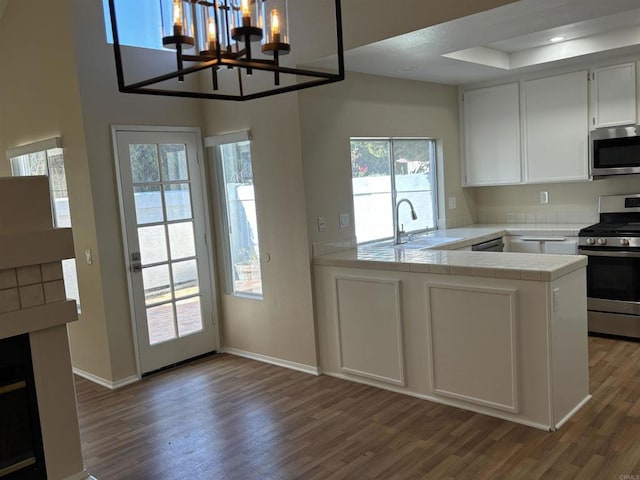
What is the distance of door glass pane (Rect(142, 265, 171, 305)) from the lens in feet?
14.7

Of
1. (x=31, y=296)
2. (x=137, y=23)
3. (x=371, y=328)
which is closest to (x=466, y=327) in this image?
(x=371, y=328)

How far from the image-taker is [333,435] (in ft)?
10.7

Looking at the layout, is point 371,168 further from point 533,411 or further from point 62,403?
point 62,403

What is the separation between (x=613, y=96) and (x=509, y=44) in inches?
40.9

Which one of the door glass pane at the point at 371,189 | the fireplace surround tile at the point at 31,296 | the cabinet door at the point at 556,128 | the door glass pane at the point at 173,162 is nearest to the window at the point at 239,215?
the door glass pane at the point at 173,162

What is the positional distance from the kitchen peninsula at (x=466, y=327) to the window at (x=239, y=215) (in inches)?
30.9

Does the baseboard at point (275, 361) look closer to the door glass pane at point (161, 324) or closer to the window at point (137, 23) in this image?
the door glass pane at point (161, 324)

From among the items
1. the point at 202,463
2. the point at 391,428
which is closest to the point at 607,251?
the point at 391,428

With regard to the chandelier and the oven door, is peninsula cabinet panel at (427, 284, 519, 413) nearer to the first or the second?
the chandelier

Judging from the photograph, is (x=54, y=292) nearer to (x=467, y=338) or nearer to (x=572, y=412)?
(x=467, y=338)

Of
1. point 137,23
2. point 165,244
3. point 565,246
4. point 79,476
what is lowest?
point 79,476

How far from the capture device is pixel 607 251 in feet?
15.0

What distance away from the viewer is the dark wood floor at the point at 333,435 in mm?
2840

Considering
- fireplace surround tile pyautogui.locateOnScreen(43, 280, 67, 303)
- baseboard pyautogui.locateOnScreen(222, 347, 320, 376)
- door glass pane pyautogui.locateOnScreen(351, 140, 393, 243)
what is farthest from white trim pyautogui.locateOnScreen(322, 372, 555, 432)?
fireplace surround tile pyautogui.locateOnScreen(43, 280, 67, 303)
